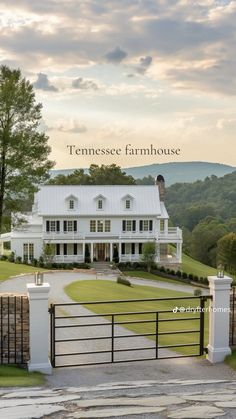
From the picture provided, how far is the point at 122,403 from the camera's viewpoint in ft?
18.2

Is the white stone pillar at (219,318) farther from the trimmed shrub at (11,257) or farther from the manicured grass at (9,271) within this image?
the trimmed shrub at (11,257)

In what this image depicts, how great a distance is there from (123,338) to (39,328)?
4.02 meters

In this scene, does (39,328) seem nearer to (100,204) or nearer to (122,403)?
(122,403)

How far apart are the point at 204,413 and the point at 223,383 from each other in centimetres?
231

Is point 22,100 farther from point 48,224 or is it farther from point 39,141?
point 48,224

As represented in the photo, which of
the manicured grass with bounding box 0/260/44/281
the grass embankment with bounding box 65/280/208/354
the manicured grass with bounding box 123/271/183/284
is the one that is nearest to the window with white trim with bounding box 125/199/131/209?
the manicured grass with bounding box 123/271/183/284

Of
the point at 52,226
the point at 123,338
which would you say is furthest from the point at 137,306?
the point at 52,226

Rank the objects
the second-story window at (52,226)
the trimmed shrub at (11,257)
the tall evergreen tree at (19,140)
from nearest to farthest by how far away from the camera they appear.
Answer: the tall evergreen tree at (19,140)
the trimmed shrub at (11,257)
the second-story window at (52,226)

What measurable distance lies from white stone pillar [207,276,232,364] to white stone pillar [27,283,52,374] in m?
3.05

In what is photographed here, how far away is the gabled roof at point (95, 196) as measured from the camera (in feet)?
145

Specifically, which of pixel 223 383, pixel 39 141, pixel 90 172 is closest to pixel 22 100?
pixel 39 141

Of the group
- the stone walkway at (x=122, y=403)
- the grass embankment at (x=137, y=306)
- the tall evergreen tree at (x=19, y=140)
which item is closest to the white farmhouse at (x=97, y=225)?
the grass embankment at (x=137, y=306)

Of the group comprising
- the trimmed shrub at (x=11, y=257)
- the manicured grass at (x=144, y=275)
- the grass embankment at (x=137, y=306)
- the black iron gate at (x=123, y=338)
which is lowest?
the manicured grass at (x=144, y=275)

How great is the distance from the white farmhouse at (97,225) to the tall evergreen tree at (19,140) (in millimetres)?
18808
